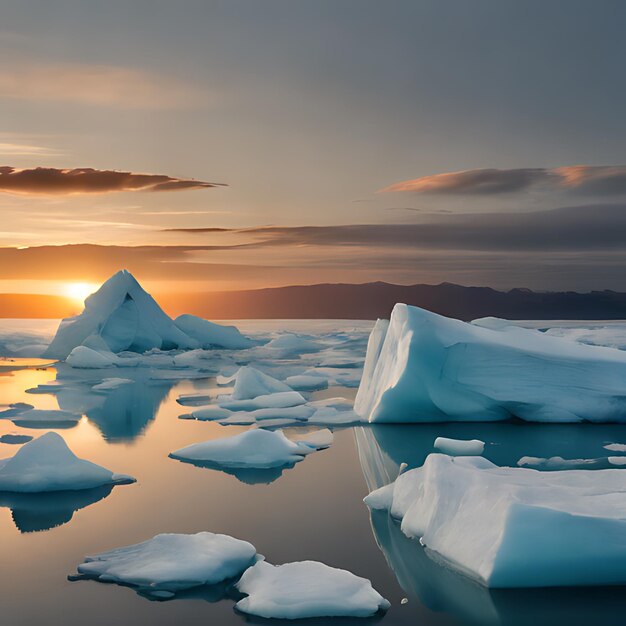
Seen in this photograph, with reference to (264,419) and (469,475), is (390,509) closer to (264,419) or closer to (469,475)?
(469,475)

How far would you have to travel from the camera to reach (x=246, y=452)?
7.89 metres

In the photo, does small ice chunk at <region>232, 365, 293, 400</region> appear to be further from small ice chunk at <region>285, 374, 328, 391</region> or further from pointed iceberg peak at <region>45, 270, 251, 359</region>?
pointed iceberg peak at <region>45, 270, 251, 359</region>

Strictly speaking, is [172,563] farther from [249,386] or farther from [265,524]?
[249,386]

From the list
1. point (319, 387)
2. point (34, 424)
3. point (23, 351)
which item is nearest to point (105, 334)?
point (23, 351)

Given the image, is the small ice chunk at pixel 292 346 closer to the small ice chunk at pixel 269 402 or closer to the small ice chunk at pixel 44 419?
the small ice chunk at pixel 269 402

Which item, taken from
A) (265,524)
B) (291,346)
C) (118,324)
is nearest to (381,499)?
(265,524)

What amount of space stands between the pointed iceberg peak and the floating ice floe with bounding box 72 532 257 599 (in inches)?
736

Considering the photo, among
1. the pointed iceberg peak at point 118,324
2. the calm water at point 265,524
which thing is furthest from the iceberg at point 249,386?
the pointed iceberg peak at point 118,324

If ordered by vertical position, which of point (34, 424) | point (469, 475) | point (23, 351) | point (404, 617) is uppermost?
point (469, 475)

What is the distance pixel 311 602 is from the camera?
12.9 feet

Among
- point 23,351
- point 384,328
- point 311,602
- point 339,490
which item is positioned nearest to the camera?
point 311,602

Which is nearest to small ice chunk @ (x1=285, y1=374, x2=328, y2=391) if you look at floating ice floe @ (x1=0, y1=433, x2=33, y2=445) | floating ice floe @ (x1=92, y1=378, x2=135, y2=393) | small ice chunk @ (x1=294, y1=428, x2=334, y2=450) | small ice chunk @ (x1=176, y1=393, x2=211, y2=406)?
small ice chunk @ (x1=176, y1=393, x2=211, y2=406)

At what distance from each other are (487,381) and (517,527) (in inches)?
250

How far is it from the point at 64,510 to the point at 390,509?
2655mm
